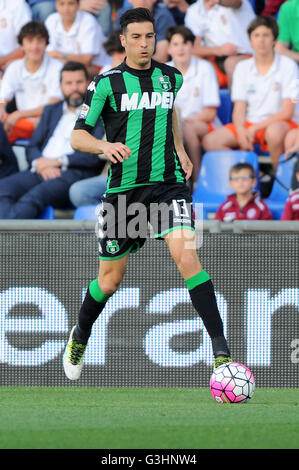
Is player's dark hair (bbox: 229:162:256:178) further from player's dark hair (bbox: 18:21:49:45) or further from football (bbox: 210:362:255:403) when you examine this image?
football (bbox: 210:362:255:403)

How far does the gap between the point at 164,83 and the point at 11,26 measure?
241 inches

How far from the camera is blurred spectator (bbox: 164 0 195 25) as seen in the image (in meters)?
11.2

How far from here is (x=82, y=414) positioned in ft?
14.9

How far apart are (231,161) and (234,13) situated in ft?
7.23

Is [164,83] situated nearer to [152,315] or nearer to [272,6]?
[152,315]

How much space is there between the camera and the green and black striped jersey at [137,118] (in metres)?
5.70

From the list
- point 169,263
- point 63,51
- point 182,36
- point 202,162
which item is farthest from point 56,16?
point 169,263

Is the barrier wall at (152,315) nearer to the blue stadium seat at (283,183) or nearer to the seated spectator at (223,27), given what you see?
the blue stadium seat at (283,183)

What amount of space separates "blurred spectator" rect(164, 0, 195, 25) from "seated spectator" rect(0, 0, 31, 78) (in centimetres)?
177

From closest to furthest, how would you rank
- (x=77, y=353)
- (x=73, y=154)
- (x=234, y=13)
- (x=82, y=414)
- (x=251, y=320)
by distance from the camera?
(x=82, y=414) < (x=77, y=353) < (x=251, y=320) < (x=73, y=154) < (x=234, y=13)

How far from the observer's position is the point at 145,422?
4.18 metres

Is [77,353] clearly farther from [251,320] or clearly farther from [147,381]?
[251,320]

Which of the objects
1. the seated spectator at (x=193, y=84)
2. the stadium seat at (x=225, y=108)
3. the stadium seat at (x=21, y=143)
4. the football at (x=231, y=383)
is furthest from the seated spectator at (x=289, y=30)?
the football at (x=231, y=383)

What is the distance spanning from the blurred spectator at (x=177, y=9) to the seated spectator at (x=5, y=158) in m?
2.80
